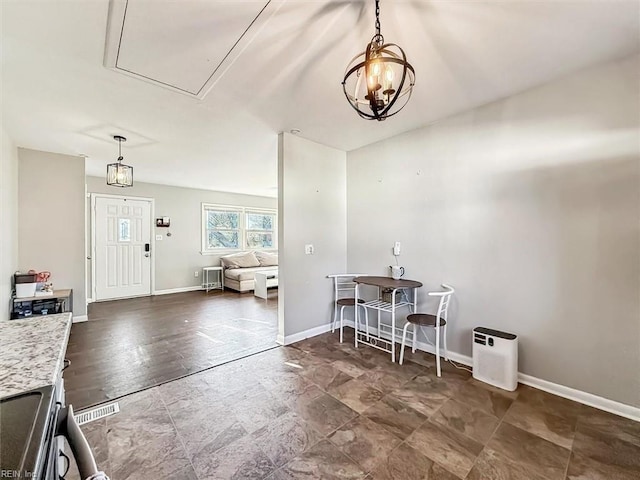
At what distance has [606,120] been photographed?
2.06 meters

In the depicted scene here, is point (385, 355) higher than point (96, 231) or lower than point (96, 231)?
lower

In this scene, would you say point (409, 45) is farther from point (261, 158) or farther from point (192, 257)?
point (192, 257)

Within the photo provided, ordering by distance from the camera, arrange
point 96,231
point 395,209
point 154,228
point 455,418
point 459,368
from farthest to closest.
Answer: point 154,228 → point 96,231 → point 395,209 → point 459,368 → point 455,418

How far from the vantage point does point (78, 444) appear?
693 millimetres

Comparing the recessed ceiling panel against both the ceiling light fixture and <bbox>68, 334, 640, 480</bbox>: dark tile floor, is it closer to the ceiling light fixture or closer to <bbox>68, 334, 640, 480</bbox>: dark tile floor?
the ceiling light fixture

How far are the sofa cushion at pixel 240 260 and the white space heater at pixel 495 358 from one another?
18.3ft

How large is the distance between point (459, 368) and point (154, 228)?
20.9ft

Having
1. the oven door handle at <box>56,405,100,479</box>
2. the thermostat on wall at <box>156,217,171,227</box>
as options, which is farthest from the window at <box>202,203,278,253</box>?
the oven door handle at <box>56,405,100,479</box>

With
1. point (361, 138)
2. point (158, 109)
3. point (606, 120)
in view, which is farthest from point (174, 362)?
point (606, 120)

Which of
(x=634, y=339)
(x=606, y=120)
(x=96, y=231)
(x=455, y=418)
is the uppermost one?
(x=606, y=120)

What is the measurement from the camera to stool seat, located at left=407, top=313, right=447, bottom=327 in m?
2.61

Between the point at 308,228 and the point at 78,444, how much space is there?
9.81 ft

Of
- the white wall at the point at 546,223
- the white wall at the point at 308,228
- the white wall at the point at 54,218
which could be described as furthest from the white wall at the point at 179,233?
the white wall at the point at 546,223

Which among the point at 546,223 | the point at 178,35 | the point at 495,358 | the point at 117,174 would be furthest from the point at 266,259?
the point at 546,223
